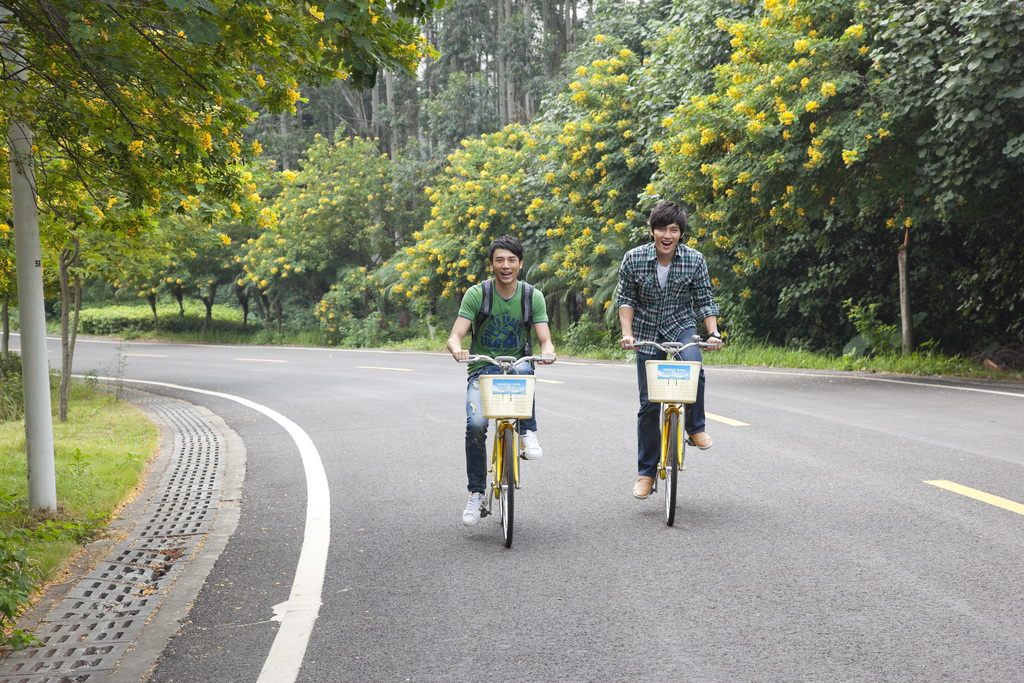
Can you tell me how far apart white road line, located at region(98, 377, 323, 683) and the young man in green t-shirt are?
95 centimetres

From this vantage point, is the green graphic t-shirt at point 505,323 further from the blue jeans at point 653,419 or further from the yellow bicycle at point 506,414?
the blue jeans at point 653,419

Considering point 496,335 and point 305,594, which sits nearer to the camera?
point 305,594

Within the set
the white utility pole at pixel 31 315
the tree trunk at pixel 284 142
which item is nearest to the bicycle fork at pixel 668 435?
the white utility pole at pixel 31 315

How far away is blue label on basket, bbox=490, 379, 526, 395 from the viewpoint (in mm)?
5000

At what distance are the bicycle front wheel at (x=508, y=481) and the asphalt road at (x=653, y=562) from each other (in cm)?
14

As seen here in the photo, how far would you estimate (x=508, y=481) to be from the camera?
5.29 meters

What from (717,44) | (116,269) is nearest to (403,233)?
(717,44)

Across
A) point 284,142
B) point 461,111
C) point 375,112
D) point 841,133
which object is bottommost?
point 841,133

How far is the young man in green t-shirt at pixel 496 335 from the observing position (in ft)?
17.9

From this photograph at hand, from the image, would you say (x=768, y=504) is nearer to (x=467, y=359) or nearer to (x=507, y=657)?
(x=467, y=359)

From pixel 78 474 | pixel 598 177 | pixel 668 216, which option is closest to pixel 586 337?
pixel 598 177

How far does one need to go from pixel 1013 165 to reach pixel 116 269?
12619 mm

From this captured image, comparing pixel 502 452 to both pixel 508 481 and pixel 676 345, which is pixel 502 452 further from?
pixel 676 345

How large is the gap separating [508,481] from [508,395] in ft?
1.91
